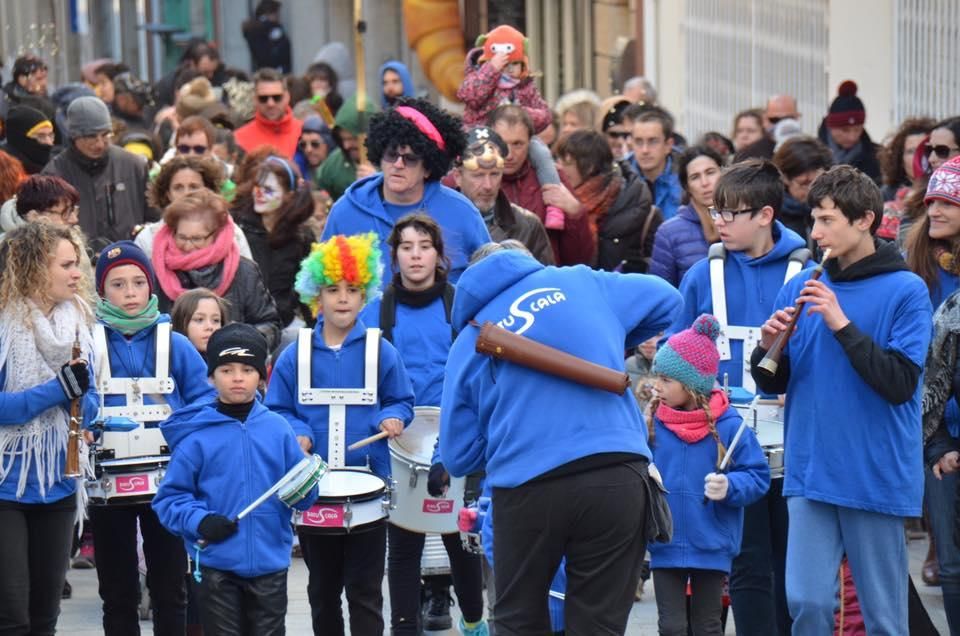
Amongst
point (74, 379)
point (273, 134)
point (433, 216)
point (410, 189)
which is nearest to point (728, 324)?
point (433, 216)

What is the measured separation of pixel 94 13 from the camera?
36.4m

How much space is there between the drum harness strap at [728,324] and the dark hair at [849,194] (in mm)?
836

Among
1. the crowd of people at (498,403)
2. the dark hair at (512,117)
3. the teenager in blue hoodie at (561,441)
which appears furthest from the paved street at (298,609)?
the teenager in blue hoodie at (561,441)

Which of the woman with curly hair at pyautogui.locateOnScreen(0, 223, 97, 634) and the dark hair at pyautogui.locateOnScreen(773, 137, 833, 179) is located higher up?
the dark hair at pyautogui.locateOnScreen(773, 137, 833, 179)

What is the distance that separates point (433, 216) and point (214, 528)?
2.52 metres

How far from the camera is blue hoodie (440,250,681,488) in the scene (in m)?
6.14

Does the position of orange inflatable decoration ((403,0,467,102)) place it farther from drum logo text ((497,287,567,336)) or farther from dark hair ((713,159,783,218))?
drum logo text ((497,287,567,336))

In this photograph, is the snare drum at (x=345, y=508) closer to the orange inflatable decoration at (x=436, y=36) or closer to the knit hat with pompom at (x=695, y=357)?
the knit hat with pompom at (x=695, y=357)

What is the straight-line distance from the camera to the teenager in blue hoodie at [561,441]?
20.1 feet

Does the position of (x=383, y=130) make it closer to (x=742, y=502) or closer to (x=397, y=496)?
(x=397, y=496)

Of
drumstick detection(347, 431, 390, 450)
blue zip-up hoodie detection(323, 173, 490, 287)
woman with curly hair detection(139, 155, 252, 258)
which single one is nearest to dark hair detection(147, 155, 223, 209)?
woman with curly hair detection(139, 155, 252, 258)

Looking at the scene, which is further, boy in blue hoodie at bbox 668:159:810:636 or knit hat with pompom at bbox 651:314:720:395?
boy in blue hoodie at bbox 668:159:810:636

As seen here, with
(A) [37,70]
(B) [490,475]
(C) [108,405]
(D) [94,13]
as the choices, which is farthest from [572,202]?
(D) [94,13]

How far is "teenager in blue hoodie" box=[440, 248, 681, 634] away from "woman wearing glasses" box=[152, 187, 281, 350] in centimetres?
332
